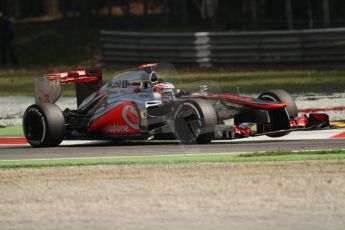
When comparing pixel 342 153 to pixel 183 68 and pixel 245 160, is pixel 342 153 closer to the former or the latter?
pixel 245 160

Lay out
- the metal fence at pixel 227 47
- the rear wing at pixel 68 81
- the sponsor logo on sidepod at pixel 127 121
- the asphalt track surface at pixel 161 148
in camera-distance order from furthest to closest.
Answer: the metal fence at pixel 227 47 < the rear wing at pixel 68 81 < the sponsor logo on sidepod at pixel 127 121 < the asphalt track surface at pixel 161 148

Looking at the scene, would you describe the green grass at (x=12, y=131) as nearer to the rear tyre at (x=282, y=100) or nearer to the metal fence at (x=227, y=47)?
the rear tyre at (x=282, y=100)

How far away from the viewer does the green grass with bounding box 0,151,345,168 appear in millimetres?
11898

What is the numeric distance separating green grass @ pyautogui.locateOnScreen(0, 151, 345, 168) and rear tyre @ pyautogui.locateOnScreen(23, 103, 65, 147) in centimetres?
180

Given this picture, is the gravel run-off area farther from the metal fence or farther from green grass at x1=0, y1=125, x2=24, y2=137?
the metal fence

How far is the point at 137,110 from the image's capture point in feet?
46.6

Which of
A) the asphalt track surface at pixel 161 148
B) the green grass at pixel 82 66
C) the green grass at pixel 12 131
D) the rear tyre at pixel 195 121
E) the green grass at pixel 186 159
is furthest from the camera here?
the green grass at pixel 82 66

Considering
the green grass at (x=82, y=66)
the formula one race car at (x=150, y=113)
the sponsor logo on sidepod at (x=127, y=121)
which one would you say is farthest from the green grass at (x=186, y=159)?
the green grass at (x=82, y=66)

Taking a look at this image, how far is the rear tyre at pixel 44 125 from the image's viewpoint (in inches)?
572

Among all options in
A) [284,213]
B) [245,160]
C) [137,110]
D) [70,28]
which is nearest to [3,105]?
[137,110]

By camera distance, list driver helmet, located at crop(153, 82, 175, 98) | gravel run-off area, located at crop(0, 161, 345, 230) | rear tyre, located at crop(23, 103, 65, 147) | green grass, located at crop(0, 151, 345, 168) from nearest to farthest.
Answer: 1. gravel run-off area, located at crop(0, 161, 345, 230)
2. green grass, located at crop(0, 151, 345, 168)
3. driver helmet, located at crop(153, 82, 175, 98)
4. rear tyre, located at crop(23, 103, 65, 147)

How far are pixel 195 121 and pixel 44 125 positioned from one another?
2.12m

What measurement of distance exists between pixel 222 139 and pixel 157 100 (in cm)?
108

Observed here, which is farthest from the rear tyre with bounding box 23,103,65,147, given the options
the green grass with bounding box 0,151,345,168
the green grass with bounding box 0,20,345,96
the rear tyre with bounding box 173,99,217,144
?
the green grass with bounding box 0,151,345,168
